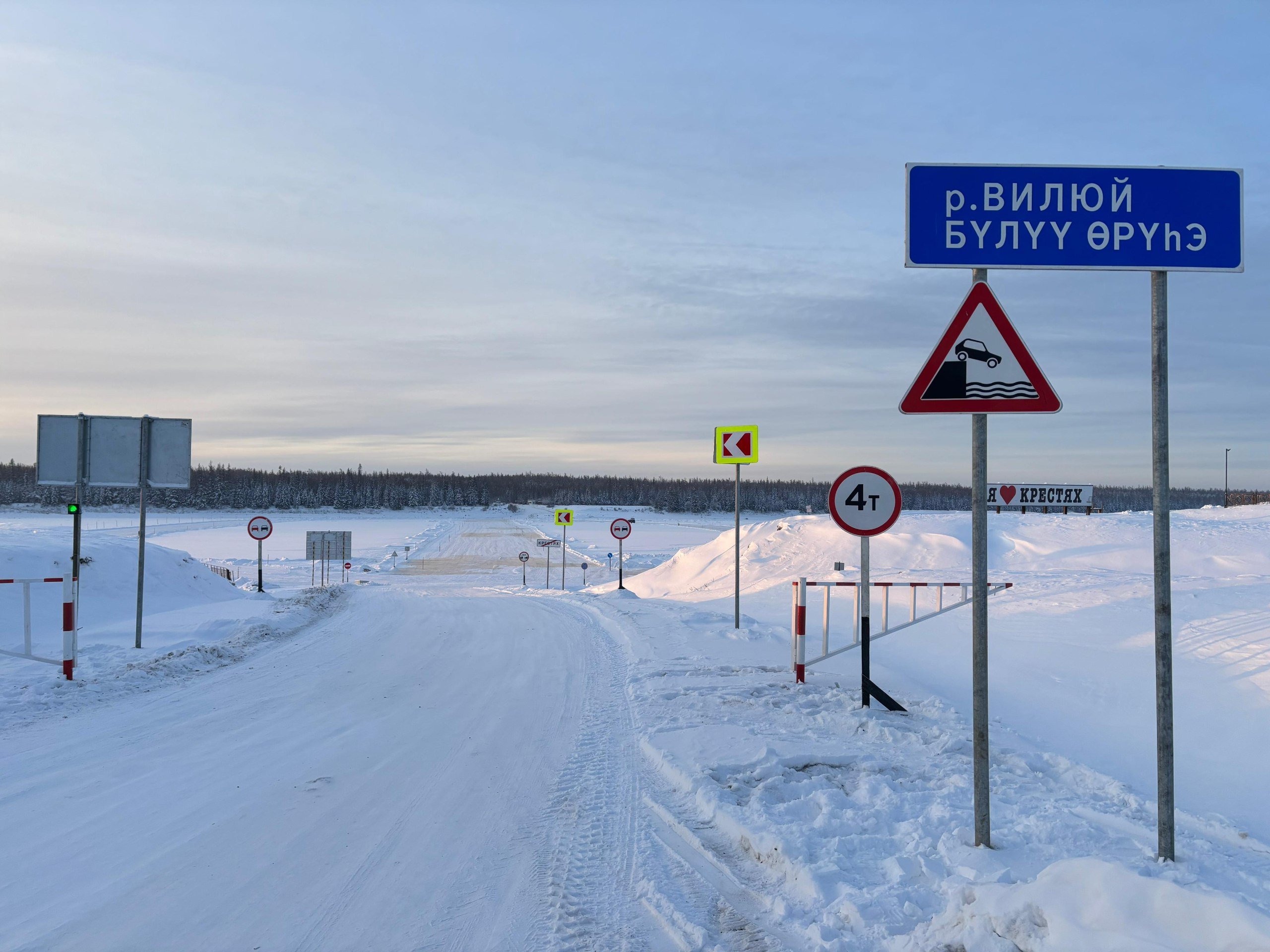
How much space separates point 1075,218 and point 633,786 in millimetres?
4890

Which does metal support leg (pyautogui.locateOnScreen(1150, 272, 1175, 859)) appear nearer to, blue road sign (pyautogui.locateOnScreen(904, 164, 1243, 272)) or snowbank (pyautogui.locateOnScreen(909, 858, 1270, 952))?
blue road sign (pyautogui.locateOnScreen(904, 164, 1243, 272))

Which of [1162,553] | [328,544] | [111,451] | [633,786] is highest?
[111,451]

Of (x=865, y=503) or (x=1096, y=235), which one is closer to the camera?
(x=1096, y=235)

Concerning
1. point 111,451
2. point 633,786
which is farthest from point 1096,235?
point 111,451

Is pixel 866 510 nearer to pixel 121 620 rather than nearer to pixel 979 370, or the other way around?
pixel 979 370

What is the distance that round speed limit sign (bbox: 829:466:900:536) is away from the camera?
8531mm

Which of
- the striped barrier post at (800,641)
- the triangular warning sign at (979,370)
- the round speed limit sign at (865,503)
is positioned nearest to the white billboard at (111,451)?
the striped barrier post at (800,641)

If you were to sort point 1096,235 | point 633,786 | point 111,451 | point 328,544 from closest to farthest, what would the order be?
point 1096,235, point 633,786, point 111,451, point 328,544

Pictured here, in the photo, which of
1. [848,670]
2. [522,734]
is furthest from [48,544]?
[848,670]

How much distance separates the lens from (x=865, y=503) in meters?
8.59

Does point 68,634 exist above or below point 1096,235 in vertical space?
below

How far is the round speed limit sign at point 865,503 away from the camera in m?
8.53

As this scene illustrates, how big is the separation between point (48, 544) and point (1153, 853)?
22119mm

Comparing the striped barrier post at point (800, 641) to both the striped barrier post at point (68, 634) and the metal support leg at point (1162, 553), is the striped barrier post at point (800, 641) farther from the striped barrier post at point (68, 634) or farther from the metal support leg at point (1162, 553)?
the striped barrier post at point (68, 634)
